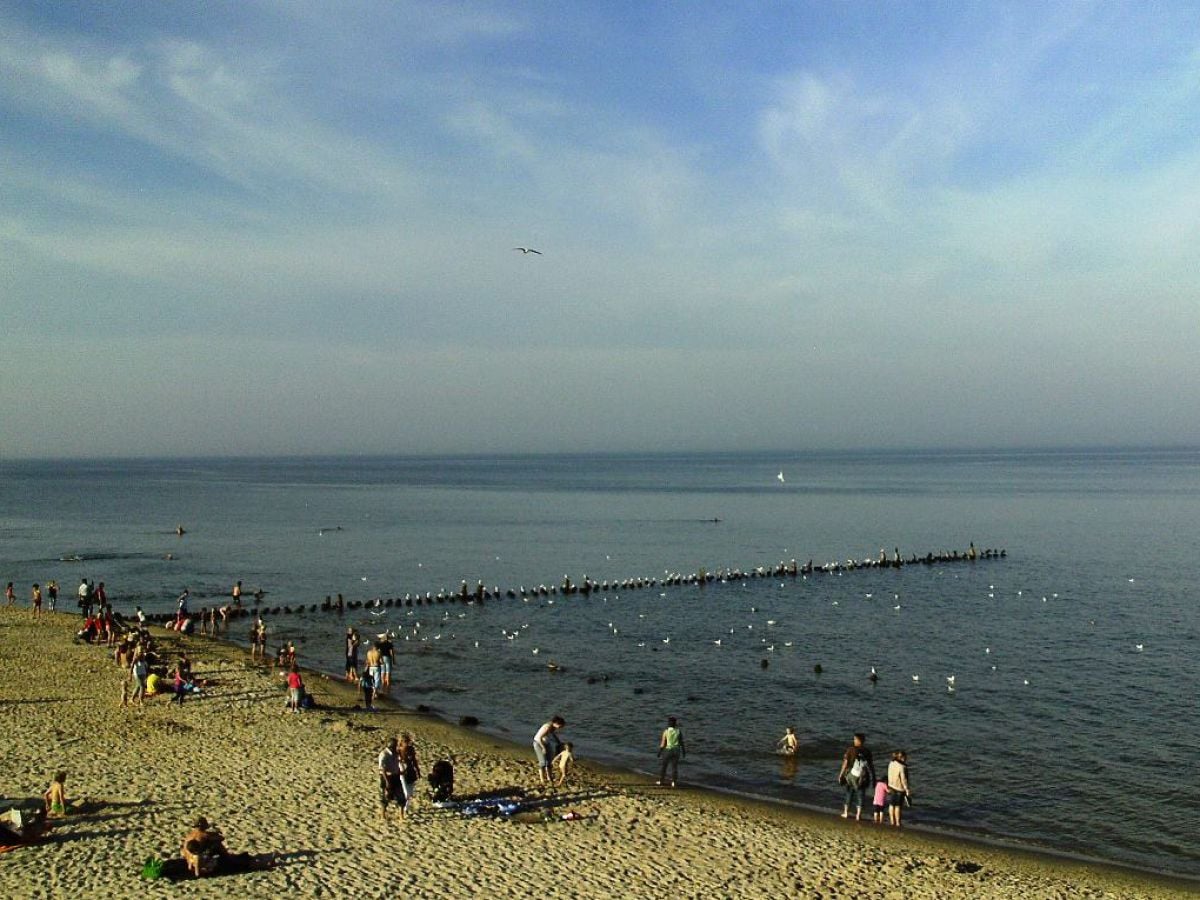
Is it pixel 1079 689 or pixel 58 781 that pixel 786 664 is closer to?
pixel 1079 689

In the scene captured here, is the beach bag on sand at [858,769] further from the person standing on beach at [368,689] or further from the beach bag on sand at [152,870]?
the person standing on beach at [368,689]

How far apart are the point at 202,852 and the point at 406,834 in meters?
3.39

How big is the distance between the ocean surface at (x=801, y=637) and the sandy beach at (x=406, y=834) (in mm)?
2494

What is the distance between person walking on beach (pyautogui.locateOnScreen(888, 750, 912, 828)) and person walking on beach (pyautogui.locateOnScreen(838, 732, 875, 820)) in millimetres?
473

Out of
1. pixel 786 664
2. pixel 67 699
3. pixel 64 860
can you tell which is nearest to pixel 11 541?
pixel 67 699

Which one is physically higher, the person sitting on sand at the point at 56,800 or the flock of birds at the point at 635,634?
the person sitting on sand at the point at 56,800

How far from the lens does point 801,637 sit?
135 ft

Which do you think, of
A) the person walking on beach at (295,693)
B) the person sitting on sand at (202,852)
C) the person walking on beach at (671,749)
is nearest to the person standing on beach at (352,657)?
the person walking on beach at (295,693)

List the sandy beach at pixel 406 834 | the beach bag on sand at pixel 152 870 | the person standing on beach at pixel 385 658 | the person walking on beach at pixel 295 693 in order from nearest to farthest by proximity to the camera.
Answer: the beach bag on sand at pixel 152 870 → the sandy beach at pixel 406 834 → the person walking on beach at pixel 295 693 → the person standing on beach at pixel 385 658

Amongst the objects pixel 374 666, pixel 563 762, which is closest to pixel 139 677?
pixel 374 666

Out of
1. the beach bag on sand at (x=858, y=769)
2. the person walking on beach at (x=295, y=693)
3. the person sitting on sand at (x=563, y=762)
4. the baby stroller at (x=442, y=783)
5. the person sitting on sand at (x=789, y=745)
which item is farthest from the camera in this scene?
the person walking on beach at (x=295, y=693)

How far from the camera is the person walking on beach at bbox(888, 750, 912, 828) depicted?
18.6m

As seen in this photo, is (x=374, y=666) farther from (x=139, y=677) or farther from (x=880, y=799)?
(x=880, y=799)

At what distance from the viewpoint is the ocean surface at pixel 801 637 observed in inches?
885
